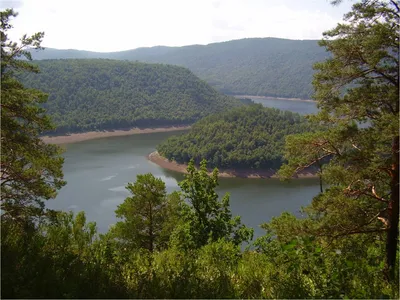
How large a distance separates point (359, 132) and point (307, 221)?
5.88 ft

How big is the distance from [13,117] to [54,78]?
336ft

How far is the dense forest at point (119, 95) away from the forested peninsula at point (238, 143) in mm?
25389

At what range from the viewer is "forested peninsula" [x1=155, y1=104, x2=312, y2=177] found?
50875 millimetres

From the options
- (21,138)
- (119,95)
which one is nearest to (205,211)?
(21,138)

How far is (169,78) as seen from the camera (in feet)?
396

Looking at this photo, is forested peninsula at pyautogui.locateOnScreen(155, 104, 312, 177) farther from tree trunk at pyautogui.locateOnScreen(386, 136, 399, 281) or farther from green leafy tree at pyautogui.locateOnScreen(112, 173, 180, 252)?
tree trunk at pyautogui.locateOnScreen(386, 136, 399, 281)

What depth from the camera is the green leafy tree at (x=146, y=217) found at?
12.4 metres

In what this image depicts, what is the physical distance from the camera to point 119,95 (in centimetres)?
10456

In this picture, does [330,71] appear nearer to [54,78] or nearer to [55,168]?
[55,168]

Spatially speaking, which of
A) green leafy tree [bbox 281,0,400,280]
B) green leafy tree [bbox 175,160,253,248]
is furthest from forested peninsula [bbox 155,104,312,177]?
green leafy tree [bbox 281,0,400,280]

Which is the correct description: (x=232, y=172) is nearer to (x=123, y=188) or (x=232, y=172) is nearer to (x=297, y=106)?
(x=123, y=188)

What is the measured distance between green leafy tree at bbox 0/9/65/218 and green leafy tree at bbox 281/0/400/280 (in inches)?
183

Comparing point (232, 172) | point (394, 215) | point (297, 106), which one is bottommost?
point (232, 172)

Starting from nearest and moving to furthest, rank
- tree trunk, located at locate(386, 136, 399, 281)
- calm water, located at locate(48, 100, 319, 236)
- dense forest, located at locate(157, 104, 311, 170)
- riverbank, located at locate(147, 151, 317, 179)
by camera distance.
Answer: tree trunk, located at locate(386, 136, 399, 281), calm water, located at locate(48, 100, 319, 236), riverbank, located at locate(147, 151, 317, 179), dense forest, located at locate(157, 104, 311, 170)
